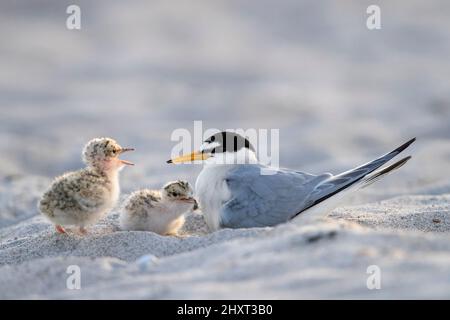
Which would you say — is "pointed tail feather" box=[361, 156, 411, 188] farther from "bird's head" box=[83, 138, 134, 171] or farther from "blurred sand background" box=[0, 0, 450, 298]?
"bird's head" box=[83, 138, 134, 171]

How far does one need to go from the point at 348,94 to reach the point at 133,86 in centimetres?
321

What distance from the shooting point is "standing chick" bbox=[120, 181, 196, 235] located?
4.76 meters

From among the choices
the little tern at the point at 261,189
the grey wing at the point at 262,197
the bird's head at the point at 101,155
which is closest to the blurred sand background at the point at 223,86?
the little tern at the point at 261,189

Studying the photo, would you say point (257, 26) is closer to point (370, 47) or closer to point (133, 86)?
point (370, 47)

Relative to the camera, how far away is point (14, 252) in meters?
4.64

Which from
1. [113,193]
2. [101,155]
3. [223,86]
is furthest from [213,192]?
[223,86]

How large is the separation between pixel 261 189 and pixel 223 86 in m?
6.45

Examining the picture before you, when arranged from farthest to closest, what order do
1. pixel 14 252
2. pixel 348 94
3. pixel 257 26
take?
pixel 257 26, pixel 348 94, pixel 14 252

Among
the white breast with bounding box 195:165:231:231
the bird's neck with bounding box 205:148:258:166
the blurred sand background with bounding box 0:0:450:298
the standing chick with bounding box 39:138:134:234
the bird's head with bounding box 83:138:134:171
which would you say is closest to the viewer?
the standing chick with bounding box 39:138:134:234

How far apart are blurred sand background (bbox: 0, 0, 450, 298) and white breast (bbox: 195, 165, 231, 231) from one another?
1.11 m

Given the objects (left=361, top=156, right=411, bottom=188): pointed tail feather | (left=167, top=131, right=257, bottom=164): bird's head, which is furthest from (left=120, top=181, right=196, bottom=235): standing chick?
(left=361, top=156, right=411, bottom=188): pointed tail feather

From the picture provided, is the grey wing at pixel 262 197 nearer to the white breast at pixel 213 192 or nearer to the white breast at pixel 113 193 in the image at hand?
the white breast at pixel 213 192

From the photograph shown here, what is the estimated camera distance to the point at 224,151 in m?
5.16
